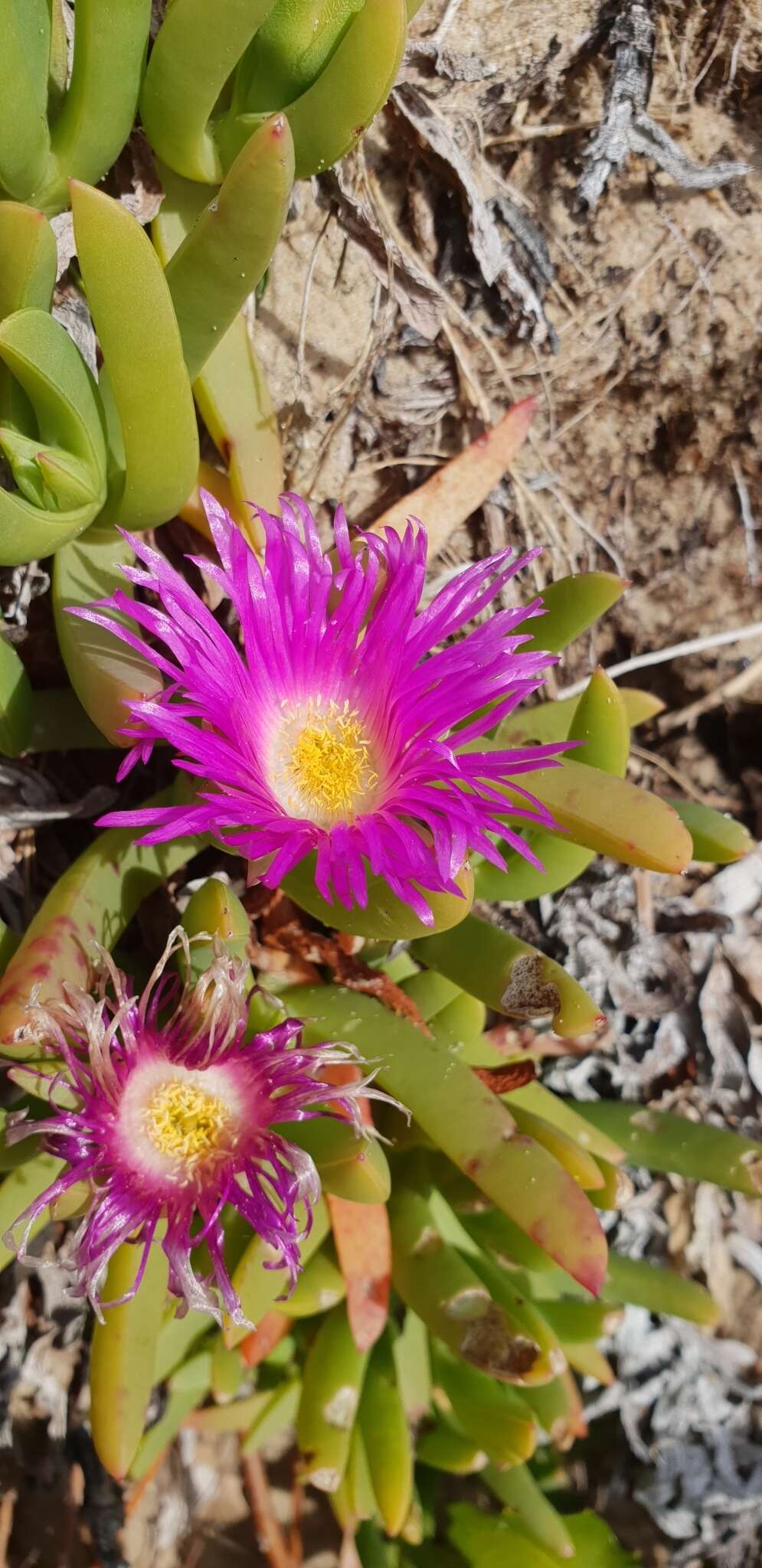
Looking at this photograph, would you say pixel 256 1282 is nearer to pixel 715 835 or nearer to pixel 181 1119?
pixel 181 1119

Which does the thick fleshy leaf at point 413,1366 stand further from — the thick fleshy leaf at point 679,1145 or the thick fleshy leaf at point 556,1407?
the thick fleshy leaf at point 679,1145

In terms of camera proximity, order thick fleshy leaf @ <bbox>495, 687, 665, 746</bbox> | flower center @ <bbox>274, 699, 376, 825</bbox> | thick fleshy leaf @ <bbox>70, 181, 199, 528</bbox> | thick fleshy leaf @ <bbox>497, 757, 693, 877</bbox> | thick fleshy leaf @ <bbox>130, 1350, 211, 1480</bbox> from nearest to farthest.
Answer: thick fleshy leaf @ <bbox>70, 181, 199, 528</bbox>
thick fleshy leaf @ <bbox>497, 757, 693, 877</bbox>
flower center @ <bbox>274, 699, 376, 825</bbox>
thick fleshy leaf @ <bbox>495, 687, 665, 746</bbox>
thick fleshy leaf @ <bbox>130, 1350, 211, 1480</bbox>

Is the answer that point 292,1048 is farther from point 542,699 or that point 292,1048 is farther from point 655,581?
point 655,581

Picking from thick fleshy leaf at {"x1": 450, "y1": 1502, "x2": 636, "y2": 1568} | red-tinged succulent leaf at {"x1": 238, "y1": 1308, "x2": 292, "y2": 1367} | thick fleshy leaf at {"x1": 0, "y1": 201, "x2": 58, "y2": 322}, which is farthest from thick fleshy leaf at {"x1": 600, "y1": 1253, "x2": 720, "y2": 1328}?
thick fleshy leaf at {"x1": 0, "y1": 201, "x2": 58, "y2": 322}

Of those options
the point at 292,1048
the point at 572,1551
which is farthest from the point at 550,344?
the point at 572,1551

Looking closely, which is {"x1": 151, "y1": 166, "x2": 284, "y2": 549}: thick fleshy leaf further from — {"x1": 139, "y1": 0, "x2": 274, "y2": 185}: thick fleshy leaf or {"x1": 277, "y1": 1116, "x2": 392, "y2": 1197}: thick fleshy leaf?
{"x1": 277, "y1": 1116, "x2": 392, "y2": 1197}: thick fleshy leaf

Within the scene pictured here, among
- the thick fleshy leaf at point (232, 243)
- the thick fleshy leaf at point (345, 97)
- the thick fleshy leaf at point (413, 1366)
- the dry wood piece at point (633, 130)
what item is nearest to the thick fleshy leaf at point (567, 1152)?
the thick fleshy leaf at point (413, 1366)

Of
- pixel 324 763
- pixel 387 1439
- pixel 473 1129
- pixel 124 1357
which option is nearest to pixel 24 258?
pixel 324 763
